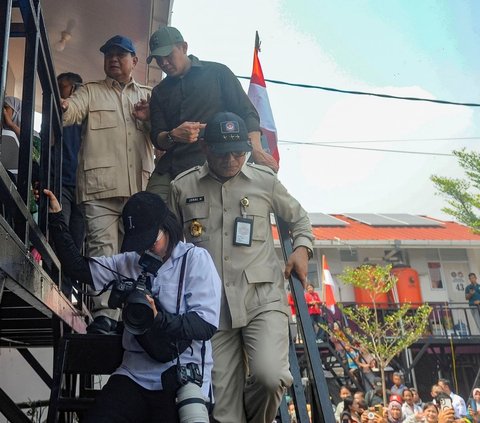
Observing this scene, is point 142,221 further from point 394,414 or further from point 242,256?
point 394,414

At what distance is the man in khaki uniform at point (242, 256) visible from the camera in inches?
107

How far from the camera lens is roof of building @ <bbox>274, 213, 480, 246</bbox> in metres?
20.3

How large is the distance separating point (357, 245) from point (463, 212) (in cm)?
384

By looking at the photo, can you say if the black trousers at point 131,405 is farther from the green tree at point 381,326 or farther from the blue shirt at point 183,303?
the green tree at point 381,326

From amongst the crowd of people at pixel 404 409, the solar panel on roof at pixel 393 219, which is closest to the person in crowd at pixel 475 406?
the crowd of people at pixel 404 409

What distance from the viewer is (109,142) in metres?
3.79

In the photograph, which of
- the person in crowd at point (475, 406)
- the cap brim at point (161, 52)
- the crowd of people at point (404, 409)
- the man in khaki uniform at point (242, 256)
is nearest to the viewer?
the man in khaki uniform at point (242, 256)

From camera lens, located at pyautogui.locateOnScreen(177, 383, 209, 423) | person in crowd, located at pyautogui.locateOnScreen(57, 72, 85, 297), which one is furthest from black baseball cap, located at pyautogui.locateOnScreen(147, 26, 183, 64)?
camera lens, located at pyautogui.locateOnScreen(177, 383, 209, 423)

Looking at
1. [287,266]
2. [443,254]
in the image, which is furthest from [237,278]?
[443,254]

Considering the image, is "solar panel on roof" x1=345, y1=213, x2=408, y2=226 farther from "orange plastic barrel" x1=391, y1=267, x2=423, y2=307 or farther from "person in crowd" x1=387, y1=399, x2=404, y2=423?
"person in crowd" x1=387, y1=399, x2=404, y2=423

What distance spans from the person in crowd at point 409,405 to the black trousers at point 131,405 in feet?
34.1

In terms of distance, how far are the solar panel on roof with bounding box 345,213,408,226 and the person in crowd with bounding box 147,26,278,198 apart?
67.2 ft

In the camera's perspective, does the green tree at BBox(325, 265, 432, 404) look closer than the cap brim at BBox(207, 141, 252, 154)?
No

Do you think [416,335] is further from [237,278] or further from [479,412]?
[237,278]
